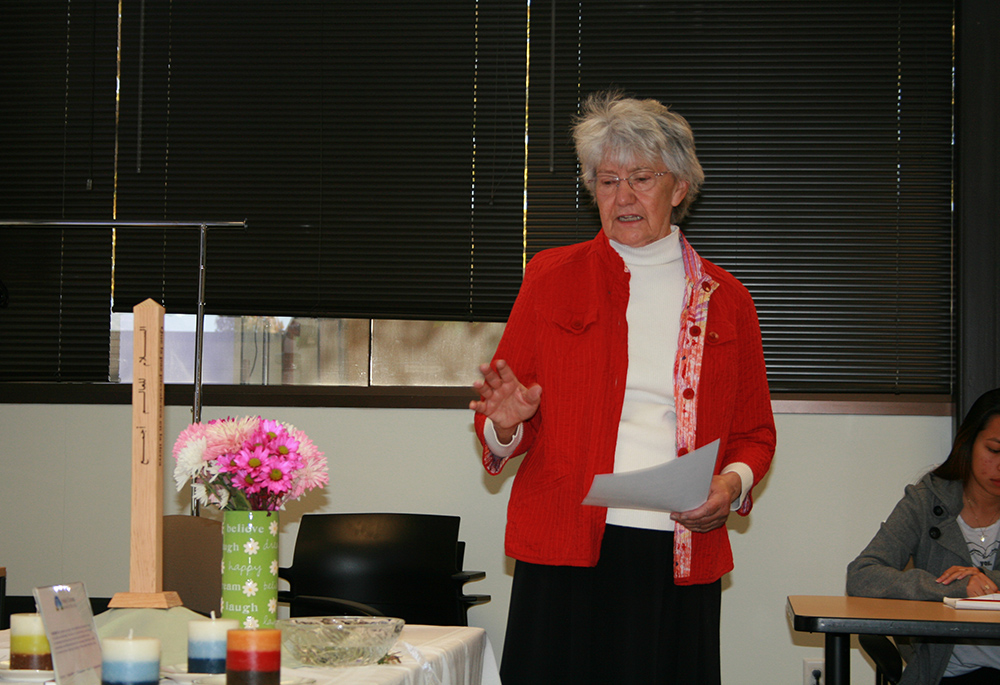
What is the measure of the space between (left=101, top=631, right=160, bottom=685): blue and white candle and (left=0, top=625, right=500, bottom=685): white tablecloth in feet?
0.55

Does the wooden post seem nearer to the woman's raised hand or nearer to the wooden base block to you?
the wooden base block

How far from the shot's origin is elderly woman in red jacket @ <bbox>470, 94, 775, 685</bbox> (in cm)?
166

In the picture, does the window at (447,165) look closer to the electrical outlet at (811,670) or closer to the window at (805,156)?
the window at (805,156)

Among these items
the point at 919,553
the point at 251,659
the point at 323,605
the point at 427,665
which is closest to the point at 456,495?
the point at 323,605

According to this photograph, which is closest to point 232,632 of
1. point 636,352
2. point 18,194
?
point 636,352

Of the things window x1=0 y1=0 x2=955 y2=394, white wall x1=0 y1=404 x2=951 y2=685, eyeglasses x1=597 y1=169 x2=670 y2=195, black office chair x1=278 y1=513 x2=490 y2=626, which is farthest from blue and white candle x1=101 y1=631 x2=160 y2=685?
window x1=0 y1=0 x2=955 y2=394

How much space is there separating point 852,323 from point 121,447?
268 centimetres

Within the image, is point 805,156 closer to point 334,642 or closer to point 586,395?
point 586,395

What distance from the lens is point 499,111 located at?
3.52 metres

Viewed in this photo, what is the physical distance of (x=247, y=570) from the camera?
4.34 feet

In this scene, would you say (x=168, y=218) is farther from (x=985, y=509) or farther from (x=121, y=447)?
(x=985, y=509)

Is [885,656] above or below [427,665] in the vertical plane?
below

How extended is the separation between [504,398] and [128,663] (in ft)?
2.64

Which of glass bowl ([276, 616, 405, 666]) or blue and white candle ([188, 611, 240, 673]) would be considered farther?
glass bowl ([276, 616, 405, 666])
